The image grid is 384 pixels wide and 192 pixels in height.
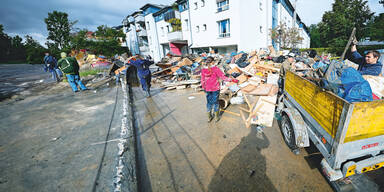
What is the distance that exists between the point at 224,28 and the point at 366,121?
1771 cm

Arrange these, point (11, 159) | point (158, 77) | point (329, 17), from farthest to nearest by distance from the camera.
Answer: point (329, 17), point (158, 77), point (11, 159)

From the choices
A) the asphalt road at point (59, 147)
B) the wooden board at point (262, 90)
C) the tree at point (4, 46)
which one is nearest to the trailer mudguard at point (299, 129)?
the wooden board at point (262, 90)

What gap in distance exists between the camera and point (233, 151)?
3.02 meters

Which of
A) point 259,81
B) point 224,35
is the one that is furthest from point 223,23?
point 259,81

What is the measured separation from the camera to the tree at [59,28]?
43.5m

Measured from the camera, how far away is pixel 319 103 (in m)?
2.10

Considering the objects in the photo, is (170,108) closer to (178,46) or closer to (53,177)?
(53,177)

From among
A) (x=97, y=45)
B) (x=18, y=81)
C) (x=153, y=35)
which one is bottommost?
(x=18, y=81)

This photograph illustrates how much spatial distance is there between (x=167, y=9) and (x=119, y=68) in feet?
56.5

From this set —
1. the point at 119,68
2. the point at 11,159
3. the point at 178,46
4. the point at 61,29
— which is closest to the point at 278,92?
the point at 11,159

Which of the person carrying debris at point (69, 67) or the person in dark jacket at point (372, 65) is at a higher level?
the person carrying debris at point (69, 67)

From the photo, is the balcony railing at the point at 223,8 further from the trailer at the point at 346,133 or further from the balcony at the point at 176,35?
the trailer at the point at 346,133

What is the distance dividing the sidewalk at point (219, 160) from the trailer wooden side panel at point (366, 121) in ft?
3.15

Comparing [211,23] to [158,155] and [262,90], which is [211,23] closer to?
[262,90]
